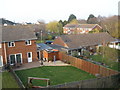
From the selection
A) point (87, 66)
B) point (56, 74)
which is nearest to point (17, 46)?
point (56, 74)

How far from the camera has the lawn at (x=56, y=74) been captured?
19397 mm

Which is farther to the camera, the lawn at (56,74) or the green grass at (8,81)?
the lawn at (56,74)

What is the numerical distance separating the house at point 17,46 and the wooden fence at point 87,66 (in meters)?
5.77

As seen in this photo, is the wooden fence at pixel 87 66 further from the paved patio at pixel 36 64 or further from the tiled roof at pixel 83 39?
the tiled roof at pixel 83 39

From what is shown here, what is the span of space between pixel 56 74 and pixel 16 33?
1138 cm

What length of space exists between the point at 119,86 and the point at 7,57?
716 inches

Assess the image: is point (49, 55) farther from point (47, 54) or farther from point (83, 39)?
point (83, 39)

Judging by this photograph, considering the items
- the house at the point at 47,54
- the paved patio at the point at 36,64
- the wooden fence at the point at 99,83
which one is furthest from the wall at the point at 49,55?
the wooden fence at the point at 99,83

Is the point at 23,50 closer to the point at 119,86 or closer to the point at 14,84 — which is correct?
the point at 14,84

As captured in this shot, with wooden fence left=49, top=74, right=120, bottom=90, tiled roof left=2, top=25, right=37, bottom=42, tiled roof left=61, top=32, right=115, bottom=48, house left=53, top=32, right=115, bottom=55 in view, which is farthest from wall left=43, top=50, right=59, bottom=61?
→ wooden fence left=49, top=74, right=120, bottom=90

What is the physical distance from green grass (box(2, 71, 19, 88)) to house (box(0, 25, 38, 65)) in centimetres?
406

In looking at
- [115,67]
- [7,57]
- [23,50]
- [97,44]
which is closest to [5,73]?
[7,57]

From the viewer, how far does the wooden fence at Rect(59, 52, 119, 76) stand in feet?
60.6

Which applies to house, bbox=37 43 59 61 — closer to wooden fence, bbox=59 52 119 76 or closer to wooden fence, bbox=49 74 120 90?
wooden fence, bbox=59 52 119 76
